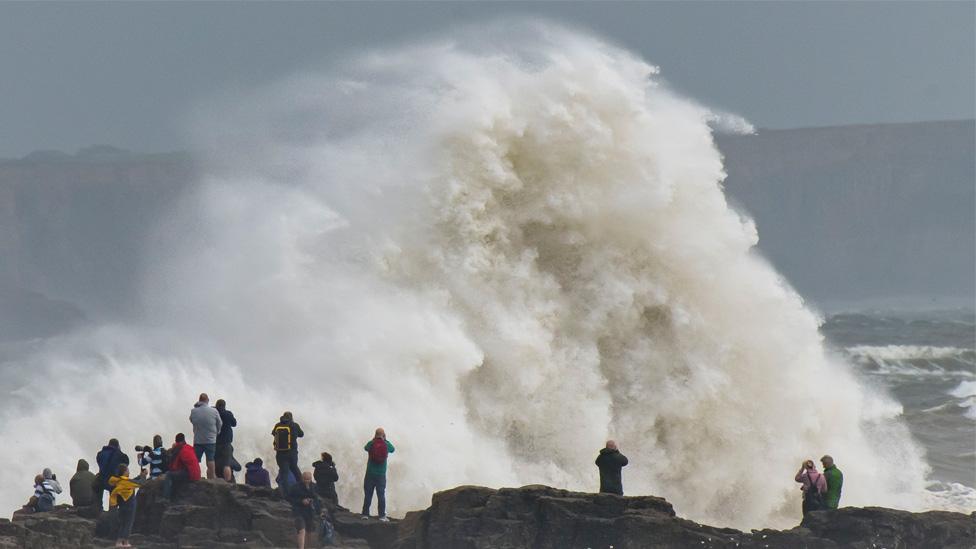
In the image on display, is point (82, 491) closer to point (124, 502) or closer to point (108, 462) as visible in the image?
point (108, 462)

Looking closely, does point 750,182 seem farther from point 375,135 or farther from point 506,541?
point 506,541

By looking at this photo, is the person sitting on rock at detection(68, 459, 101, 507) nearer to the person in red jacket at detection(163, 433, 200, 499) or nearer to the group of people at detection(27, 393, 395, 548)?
the group of people at detection(27, 393, 395, 548)

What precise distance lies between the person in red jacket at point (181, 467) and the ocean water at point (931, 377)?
1587cm

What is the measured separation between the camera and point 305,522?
21297 millimetres

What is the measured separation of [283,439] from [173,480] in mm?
1417

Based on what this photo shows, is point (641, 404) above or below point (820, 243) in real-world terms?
below

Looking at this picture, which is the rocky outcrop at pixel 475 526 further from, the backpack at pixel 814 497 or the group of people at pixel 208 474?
the backpack at pixel 814 497

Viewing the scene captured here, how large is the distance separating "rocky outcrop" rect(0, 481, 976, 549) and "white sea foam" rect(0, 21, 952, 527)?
17.1ft

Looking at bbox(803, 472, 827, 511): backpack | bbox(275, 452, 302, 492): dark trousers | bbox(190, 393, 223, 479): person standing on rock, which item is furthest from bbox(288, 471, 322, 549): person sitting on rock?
bbox(803, 472, 827, 511): backpack

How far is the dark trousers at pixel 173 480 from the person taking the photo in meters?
21.6

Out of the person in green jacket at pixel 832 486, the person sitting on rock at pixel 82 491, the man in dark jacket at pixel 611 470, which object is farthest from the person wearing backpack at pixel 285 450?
the person in green jacket at pixel 832 486

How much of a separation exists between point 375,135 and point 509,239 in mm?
4472

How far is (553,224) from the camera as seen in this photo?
101 feet

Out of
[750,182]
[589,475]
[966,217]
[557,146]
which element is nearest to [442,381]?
[589,475]
